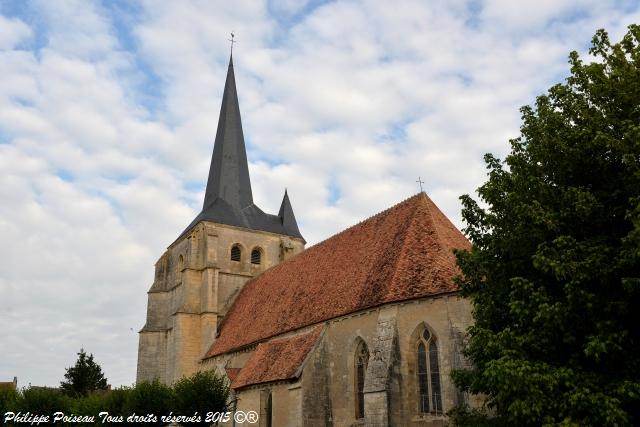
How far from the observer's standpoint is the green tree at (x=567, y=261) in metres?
8.41

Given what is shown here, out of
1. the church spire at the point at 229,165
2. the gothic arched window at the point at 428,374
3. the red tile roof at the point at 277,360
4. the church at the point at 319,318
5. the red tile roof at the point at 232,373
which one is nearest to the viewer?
the gothic arched window at the point at 428,374

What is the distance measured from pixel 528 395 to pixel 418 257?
10804mm

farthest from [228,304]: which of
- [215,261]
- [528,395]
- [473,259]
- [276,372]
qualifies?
[528,395]

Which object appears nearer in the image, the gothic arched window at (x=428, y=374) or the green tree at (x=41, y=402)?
the gothic arched window at (x=428, y=374)

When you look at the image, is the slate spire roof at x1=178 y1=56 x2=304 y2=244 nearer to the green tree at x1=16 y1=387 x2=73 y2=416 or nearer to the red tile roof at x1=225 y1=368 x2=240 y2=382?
the red tile roof at x1=225 y1=368 x2=240 y2=382

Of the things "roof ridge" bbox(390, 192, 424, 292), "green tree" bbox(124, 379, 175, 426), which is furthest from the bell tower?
"roof ridge" bbox(390, 192, 424, 292)

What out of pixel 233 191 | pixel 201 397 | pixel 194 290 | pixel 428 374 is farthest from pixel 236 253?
pixel 428 374

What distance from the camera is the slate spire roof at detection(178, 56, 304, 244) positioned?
114 feet

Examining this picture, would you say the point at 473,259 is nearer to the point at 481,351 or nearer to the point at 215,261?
the point at 481,351

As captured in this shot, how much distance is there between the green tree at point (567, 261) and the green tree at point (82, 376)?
3320 centimetres

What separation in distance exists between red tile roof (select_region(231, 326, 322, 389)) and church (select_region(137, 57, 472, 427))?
7 cm

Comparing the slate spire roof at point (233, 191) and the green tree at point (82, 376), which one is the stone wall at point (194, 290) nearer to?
the slate spire roof at point (233, 191)

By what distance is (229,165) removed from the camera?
120 ft

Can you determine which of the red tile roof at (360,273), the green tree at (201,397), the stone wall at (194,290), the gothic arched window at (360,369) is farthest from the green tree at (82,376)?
the gothic arched window at (360,369)
